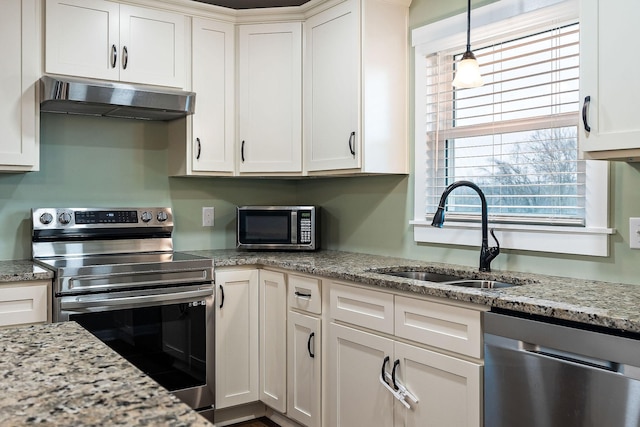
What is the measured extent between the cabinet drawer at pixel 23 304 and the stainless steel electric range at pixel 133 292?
0.05m

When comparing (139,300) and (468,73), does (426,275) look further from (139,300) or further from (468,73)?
(139,300)

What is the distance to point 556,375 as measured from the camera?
1623 mm

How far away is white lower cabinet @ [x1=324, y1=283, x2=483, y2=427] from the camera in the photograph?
192cm

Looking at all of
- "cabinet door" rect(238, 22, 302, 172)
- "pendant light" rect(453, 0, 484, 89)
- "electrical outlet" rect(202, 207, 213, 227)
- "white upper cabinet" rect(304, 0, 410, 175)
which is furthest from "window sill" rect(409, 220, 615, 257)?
"electrical outlet" rect(202, 207, 213, 227)

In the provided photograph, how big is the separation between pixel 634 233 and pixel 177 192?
243 centimetres

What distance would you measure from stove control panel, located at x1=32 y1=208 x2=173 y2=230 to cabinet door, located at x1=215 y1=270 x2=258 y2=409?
25.0 inches

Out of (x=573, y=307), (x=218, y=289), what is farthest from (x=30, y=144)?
(x=573, y=307)

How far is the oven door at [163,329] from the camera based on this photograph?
8.41ft

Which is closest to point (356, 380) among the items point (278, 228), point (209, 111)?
point (278, 228)

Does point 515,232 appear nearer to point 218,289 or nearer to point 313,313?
point 313,313

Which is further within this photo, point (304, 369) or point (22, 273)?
point (304, 369)

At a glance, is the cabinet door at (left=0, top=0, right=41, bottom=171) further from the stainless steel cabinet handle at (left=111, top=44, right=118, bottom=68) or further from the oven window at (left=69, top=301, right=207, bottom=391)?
the oven window at (left=69, top=301, right=207, bottom=391)

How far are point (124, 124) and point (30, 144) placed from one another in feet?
2.13

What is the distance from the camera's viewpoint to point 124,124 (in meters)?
3.28
